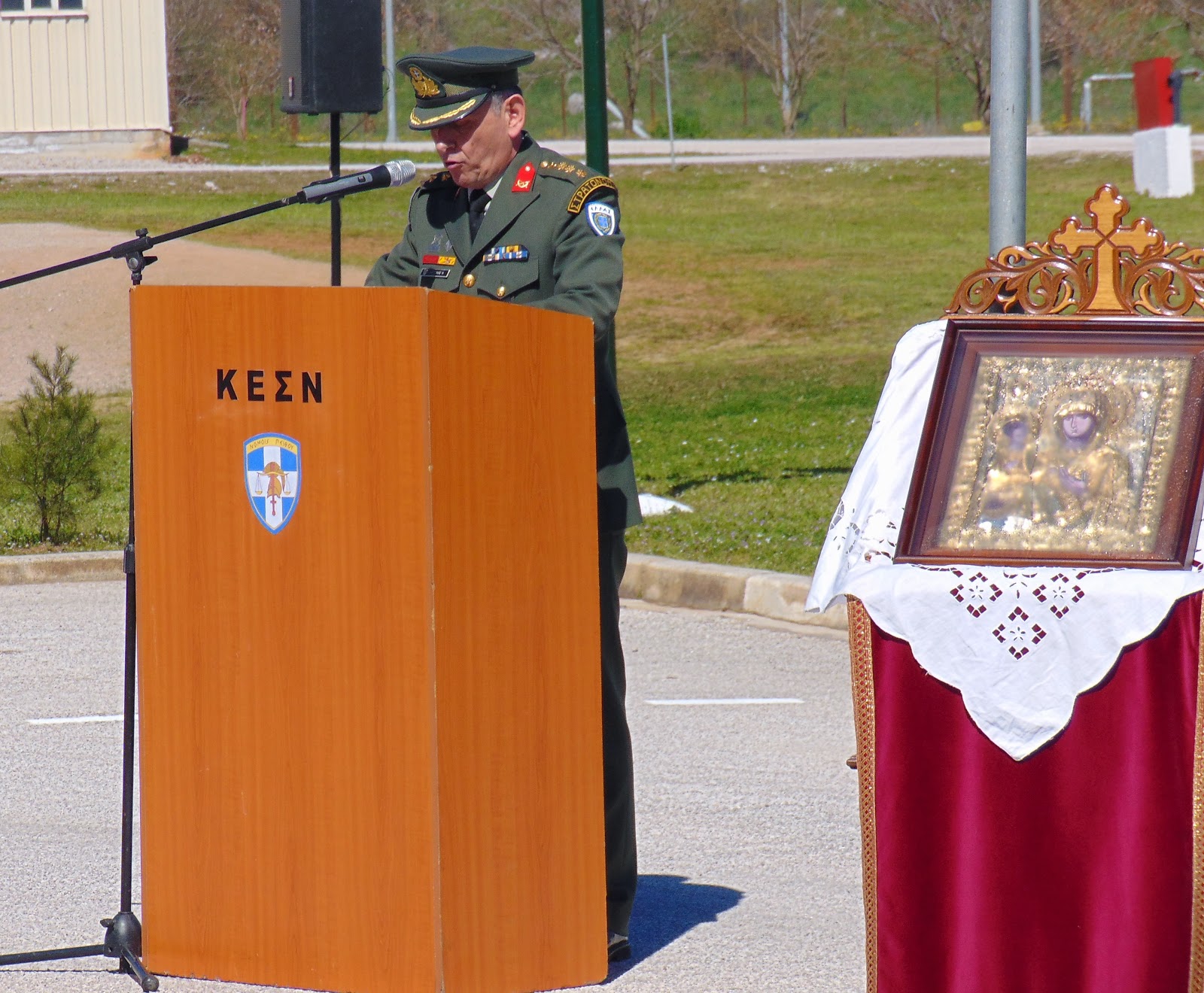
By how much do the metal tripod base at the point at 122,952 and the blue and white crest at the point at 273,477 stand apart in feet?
3.00

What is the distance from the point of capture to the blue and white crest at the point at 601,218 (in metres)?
3.64

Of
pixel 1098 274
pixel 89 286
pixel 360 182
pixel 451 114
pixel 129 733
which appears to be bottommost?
pixel 129 733

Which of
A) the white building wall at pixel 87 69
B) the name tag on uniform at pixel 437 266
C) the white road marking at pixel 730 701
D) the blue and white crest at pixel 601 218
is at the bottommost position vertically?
the white road marking at pixel 730 701

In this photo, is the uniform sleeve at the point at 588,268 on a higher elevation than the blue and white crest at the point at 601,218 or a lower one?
lower

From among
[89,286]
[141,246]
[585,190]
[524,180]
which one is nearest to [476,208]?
[524,180]

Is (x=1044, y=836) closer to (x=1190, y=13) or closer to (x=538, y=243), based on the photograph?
(x=538, y=243)

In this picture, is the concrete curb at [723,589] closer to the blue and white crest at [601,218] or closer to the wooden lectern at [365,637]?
the blue and white crest at [601,218]

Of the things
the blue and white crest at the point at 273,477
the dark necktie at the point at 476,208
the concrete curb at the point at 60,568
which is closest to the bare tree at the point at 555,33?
the concrete curb at the point at 60,568

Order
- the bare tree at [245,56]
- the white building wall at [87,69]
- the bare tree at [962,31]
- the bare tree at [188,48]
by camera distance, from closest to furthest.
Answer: the white building wall at [87,69]
the bare tree at [962,31]
the bare tree at [188,48]
the bare tree at [245,56]

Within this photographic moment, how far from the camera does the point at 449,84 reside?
11.9ft

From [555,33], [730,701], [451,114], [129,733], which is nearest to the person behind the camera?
[129,733]

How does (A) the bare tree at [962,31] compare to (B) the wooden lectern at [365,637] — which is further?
(A) the bare tree at [962,31]

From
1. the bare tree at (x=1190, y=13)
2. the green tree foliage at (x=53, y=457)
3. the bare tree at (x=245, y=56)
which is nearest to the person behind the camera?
the green tree foliage at (x=53, y=457)

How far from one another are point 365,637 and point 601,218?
998mm
